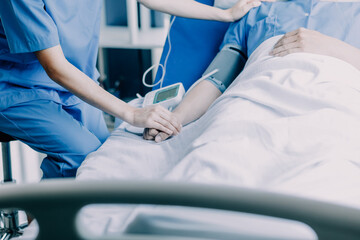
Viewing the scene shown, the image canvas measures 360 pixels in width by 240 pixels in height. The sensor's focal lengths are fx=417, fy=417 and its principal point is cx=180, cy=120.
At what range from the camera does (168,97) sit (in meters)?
1.55

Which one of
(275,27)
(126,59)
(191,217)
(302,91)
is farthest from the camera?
(126,59)

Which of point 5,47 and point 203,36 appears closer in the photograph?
point 5,47

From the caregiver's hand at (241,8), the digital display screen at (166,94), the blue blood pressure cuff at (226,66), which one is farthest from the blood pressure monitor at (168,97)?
the caregiver's hand at (241,8)

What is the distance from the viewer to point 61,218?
0.46 meters

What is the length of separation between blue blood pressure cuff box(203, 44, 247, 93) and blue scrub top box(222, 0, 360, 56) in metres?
0.05

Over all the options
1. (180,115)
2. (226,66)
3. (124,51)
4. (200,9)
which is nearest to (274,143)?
(180,115)

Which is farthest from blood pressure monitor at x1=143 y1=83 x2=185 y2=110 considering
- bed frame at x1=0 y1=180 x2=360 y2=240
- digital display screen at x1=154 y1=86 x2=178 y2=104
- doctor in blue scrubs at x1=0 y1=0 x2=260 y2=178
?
bed frame at x1=0 y1=180 x2=360 y2=240

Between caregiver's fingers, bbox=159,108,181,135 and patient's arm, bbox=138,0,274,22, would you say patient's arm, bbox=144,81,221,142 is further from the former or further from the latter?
patient's arm, bbox=138,0,274,22

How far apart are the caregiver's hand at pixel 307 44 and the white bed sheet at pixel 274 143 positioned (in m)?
0.10

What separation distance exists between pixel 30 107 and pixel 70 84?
23 centimetres

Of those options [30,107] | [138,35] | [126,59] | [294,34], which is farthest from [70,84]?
[126,59]

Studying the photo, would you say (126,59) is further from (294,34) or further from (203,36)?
(294,34)

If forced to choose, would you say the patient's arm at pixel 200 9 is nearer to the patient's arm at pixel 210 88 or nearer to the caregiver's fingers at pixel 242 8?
the caregiver's fingers at pixel 242 8

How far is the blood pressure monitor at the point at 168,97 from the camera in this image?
1.54m
